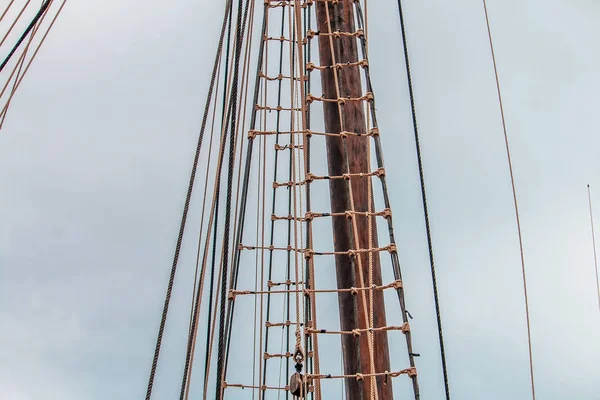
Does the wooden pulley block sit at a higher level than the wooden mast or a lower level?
lower

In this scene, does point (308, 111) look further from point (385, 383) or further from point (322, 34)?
point (385, 383)

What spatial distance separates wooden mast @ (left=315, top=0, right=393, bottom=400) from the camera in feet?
14.8

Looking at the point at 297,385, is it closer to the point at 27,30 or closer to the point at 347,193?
the point at 347,193

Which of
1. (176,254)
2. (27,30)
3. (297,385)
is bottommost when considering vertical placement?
(297,385)

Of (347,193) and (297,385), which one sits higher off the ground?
(347,193)

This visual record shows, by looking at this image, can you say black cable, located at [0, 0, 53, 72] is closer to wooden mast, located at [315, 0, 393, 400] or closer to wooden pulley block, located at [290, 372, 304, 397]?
wooden mast, located at [315, 0, 393, 400]

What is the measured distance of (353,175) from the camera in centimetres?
497

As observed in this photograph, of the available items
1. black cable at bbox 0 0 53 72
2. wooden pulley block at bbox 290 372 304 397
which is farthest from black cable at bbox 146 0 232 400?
black cable at bbox 0 0 53 72

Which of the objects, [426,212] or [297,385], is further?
[426,212]

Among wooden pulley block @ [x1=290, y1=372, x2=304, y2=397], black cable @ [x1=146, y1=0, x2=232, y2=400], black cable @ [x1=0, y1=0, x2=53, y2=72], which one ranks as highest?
black cable @ [x1=0, y1=0, x2=53, y2=72]

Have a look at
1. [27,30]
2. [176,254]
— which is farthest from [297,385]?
[27,30]

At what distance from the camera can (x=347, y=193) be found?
502 cm

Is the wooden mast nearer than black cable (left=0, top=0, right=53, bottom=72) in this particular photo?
Yes

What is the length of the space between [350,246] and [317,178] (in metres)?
0.67
